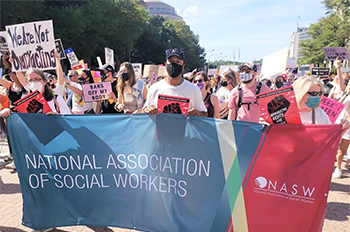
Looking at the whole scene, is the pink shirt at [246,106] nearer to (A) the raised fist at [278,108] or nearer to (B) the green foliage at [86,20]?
(A) the raised fist at [278,108]

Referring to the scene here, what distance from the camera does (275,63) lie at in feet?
17.2

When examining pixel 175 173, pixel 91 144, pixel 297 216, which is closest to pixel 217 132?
pixel 175 173

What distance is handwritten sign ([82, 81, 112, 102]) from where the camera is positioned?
15.8 feet

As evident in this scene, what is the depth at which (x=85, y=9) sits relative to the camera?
31.1 metres

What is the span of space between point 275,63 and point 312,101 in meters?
2.19

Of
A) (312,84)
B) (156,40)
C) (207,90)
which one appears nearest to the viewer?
(312,84)

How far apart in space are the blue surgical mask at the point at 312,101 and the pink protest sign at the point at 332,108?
69 centimetres

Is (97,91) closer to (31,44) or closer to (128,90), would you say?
(128,90)

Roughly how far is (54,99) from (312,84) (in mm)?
3479

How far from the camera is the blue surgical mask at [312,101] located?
3201 millimetres

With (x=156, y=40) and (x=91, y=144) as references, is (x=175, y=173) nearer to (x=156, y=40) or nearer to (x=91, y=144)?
(x=91, y=144)

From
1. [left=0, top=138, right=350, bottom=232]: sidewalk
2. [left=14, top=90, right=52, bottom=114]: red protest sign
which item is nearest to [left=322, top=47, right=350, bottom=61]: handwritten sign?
[left=0, top=138, right=350, bottom=232]: sidewalk

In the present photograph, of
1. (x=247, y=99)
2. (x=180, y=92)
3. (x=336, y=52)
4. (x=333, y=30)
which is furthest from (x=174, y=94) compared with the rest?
(x=333, y=30)

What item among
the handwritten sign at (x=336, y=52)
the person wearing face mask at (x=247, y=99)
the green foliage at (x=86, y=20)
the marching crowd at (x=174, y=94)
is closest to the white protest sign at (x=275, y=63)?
the marching crowd at (x=174, y=94)
